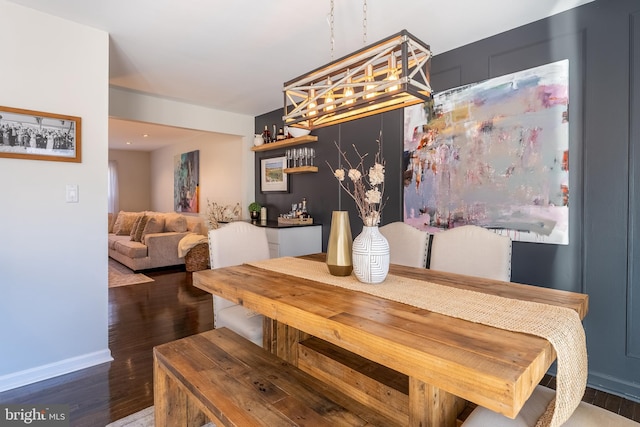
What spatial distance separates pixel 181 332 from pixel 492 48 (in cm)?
345

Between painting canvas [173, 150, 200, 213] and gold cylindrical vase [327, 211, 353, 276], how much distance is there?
5631 millimetres

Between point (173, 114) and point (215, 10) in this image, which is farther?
point (173, 114)

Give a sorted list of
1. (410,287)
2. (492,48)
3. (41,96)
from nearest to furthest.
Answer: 1. (410,287)
2. (41,96)
3. (492,48)

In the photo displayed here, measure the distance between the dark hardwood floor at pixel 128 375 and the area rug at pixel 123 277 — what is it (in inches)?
31.1

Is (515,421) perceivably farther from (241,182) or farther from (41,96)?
(241,182)

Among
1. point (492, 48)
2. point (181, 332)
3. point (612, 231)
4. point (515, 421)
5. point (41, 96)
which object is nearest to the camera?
point (515, 421)

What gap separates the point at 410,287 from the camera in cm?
148

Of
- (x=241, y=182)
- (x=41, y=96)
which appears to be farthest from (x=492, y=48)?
(x=241, y=182)

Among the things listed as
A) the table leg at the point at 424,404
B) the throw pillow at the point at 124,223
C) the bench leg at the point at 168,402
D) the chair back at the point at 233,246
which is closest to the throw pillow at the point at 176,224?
the throw pillow at the point at 124,223

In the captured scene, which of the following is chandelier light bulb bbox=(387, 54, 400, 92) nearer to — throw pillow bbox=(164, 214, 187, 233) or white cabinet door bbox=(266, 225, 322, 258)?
white cabinet door bbox=(266, 225, 322, 258)

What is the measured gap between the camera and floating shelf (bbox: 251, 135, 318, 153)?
395 centimetres

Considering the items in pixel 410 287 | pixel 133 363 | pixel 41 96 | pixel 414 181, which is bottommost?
pixel 133 363

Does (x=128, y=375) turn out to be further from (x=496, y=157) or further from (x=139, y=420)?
(x=496, y=157)

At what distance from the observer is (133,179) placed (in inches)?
340
